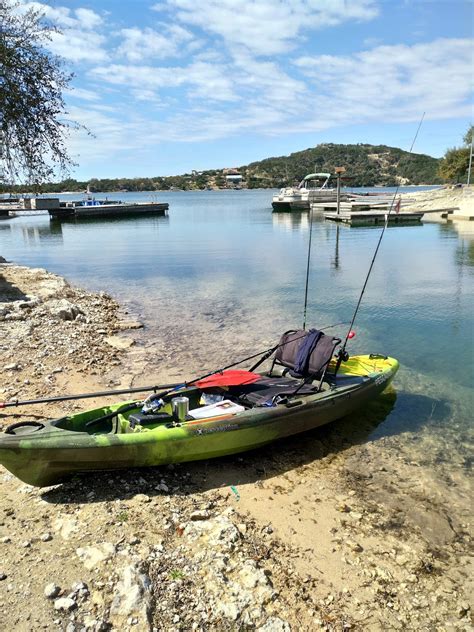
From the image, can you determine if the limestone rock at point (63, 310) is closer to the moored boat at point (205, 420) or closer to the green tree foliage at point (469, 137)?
the moored boat at point (205, 420)

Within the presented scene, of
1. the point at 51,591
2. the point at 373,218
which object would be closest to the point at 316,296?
the point at 51,591

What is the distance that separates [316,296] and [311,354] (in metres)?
11.2

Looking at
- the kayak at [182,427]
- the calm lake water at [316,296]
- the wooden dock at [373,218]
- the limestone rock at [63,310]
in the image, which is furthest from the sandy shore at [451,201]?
the kayak at [182,427]

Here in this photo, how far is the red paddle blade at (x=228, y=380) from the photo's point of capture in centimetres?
729

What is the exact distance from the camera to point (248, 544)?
482 cm

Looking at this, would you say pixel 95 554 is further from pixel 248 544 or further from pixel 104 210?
pixel 104 210

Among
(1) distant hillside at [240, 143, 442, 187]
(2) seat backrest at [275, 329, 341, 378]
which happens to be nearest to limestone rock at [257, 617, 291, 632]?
(2) seat backrest at [275, 329, 341, 378]

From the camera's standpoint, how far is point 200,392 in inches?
289

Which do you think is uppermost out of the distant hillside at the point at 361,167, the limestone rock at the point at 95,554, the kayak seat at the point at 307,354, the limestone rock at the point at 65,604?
the distant hillside at the point at 361,167

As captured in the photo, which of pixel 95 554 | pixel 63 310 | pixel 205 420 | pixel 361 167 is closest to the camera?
pixel 95 554

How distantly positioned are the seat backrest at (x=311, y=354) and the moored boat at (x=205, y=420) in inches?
0.7

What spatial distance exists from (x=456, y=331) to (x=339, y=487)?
30.0 ft

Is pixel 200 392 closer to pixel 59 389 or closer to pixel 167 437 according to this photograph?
pixel 167 437

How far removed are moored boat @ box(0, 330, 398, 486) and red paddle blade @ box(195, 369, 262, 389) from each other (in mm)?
17
